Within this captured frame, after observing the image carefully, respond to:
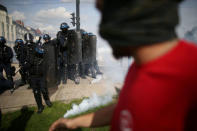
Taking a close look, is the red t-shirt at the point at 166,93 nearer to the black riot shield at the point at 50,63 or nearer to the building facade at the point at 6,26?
the black riot shield at the point at 50,63

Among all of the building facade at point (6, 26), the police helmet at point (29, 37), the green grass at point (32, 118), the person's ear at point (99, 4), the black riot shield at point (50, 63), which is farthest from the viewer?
the building facade at point (6, 26)

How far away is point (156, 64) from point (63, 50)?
7.82 metres

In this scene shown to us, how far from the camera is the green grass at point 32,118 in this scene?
4125 millimetres

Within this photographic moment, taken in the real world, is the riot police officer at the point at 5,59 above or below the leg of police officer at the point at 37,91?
above

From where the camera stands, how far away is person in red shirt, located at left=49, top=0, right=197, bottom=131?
1.82 ft

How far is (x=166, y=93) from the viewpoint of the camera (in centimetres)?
56

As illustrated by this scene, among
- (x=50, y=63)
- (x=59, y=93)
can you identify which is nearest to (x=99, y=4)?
(x=59, y=93)

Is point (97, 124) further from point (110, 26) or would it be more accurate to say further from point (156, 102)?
point (110, 26)

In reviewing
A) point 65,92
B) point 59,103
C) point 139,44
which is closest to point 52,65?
point 65,92

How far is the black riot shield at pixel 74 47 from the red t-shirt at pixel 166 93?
760 centimetres

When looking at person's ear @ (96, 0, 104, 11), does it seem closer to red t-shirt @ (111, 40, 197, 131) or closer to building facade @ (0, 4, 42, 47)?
red t-shirt @ (111, 40, 197, 131)

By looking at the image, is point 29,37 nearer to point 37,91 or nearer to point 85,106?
point 37,91

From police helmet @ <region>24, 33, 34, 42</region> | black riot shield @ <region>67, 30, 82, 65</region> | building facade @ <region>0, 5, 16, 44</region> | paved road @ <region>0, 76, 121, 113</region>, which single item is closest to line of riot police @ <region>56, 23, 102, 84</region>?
black riot shield @ <region>67, 30, 82, 65</region>

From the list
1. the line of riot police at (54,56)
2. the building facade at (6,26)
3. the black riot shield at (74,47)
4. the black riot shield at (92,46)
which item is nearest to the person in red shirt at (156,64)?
the line of riot police at (54,56)
